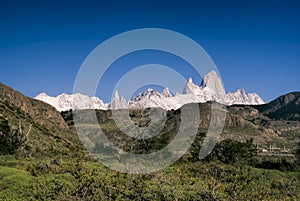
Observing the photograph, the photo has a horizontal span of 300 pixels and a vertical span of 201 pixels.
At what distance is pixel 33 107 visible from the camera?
154500 mm

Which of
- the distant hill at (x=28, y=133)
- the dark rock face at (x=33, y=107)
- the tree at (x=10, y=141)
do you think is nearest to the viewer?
the tree at (x=10, y=141)

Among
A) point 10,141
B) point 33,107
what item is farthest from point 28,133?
point 33,107

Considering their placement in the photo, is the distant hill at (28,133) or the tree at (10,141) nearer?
the tree at (10,141)

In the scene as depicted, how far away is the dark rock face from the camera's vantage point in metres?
138

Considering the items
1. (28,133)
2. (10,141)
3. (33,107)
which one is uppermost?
(33,107)

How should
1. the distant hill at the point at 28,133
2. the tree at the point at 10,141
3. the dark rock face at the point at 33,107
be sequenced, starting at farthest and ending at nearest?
the dark rock face at the point at 33,107 → the distant hill at the point at 28,133 → the tree at the point at 10,141

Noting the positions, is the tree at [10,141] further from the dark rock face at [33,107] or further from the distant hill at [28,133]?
the dark rock face at [33,107]

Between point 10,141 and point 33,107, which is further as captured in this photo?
point 33,107

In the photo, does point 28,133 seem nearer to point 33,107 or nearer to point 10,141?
point 10,141

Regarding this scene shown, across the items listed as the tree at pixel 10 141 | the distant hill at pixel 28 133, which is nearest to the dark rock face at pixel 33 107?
the distant hill at pixel 28 133

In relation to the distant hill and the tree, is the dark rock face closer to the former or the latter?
the distant hill

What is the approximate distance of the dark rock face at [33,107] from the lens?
13775 cm

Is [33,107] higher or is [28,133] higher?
[33,107]

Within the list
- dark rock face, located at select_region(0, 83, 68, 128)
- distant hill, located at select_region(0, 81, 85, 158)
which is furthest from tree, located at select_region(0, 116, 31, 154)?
dark rock face, located at select_region(0, 83, 68, 128)
